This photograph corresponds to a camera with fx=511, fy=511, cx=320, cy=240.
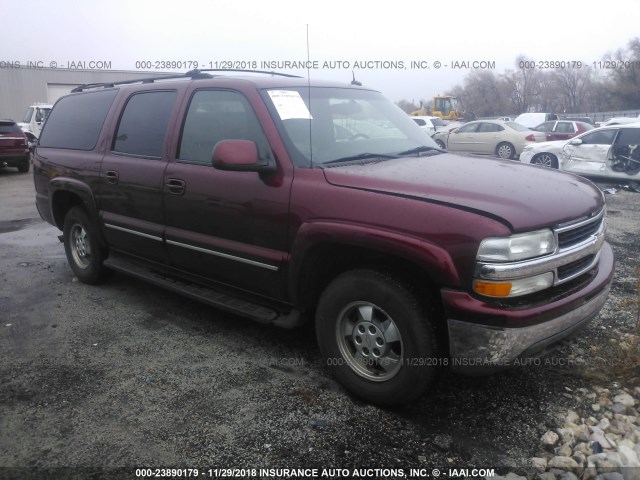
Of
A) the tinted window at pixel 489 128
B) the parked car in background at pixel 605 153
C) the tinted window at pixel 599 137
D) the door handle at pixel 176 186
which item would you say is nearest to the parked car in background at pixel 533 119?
the tinted window at pixel 489 128

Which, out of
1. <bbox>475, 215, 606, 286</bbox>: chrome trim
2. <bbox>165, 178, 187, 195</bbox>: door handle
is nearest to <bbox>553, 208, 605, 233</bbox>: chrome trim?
<bbox>475, 215, 606, 286</bbox>: chrome trim

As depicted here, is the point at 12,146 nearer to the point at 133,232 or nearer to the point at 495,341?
the point at 133,232

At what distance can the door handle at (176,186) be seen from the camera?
146 inches

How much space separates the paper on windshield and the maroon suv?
0.04 feet

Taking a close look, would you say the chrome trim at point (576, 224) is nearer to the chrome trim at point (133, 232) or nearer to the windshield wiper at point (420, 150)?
the windshield wiper at point (420, 150)

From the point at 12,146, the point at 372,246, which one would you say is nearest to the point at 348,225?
the point at 372,246

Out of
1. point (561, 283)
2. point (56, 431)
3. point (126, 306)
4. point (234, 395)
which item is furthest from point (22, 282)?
point (561, 283)

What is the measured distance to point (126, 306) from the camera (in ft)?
15.1

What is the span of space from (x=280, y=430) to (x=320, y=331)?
619 millimetres

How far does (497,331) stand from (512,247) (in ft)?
1.32

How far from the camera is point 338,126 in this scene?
3553 millimetres

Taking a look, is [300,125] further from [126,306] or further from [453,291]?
[126,306]

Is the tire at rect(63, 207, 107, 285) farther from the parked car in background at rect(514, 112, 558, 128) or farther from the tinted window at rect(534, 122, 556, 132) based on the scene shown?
the parked car in background at rect(514, 112, 558, 128)

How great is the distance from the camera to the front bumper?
2.42 metres
